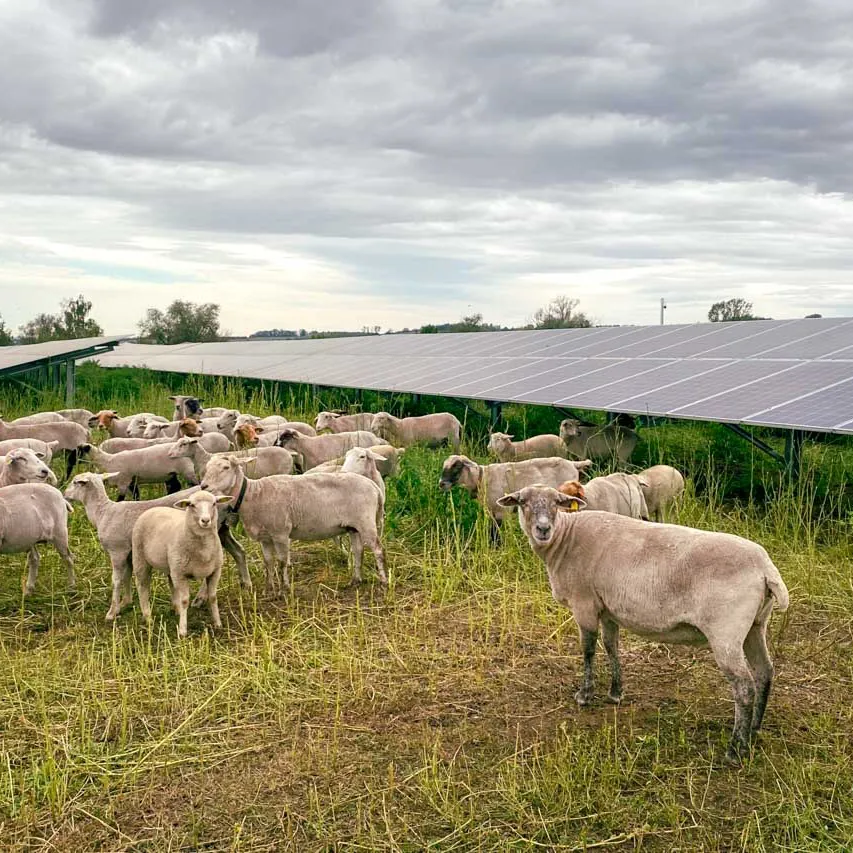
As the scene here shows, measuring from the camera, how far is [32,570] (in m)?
8.60

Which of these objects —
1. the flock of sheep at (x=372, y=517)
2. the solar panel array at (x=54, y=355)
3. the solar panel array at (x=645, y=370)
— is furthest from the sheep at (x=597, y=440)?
the solar panel array at (x=54, y=355)

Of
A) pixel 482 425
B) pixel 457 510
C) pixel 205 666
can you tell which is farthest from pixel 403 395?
pixel 205 666

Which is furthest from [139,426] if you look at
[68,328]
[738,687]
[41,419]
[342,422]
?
[68,328]

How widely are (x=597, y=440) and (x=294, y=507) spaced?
6.49 meters

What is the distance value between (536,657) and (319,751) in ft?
7.04

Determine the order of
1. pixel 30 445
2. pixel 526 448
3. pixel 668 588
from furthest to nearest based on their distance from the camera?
pixel 526 448 < pixel 30 445 < pixel 668 588

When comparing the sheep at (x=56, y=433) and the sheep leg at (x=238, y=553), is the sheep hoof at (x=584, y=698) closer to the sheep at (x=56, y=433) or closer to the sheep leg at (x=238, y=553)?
the sheep leg at (x=238, y=553)

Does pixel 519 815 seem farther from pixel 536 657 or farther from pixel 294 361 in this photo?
pixel 294 361

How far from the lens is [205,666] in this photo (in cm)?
655

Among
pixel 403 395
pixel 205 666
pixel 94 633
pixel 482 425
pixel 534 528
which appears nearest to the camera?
pixel 534 528

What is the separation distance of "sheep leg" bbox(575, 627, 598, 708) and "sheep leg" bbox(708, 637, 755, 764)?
1030 mm

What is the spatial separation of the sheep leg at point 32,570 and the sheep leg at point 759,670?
657 centimetres

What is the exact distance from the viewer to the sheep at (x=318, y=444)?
473 inches

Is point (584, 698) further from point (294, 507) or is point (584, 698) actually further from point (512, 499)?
point (294, 507)
